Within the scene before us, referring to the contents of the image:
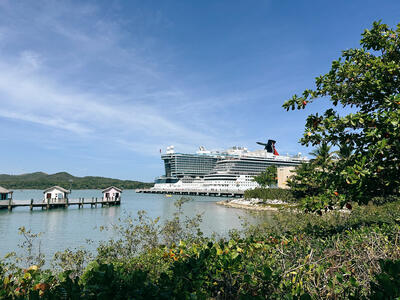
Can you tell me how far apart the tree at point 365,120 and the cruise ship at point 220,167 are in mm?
86674

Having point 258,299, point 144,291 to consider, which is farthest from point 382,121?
point 144,291

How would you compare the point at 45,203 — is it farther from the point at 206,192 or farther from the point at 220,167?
the point at 220,167

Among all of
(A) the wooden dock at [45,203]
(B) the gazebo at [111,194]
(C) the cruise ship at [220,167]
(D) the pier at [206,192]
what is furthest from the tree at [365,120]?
(C) the cruise ship at [220,167]

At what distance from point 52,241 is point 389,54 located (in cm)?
2166

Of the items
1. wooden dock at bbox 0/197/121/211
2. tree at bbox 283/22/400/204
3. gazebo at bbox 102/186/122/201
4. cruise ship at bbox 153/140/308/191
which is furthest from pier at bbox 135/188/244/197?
tree at bbox 283/22/400/204

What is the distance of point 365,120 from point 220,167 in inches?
4081

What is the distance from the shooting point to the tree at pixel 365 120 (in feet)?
17.3

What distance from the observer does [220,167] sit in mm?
109125

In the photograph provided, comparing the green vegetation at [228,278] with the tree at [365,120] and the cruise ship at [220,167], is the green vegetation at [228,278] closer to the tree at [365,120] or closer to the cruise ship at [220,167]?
the tree at [365,120]

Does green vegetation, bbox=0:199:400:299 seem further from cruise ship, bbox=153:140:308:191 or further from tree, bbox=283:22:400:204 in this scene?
cruise ship, bbox=153:140:308:191

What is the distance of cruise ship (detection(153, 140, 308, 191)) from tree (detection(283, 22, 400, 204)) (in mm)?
86674

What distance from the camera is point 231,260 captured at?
10.7 feet

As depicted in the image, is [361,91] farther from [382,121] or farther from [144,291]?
[144,291]

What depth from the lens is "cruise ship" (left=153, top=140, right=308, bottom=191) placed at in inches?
3971
